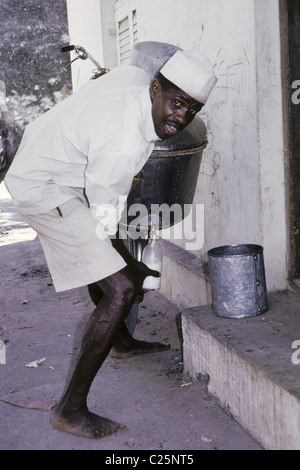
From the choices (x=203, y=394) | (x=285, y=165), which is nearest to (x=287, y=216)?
(x=285, y=165)

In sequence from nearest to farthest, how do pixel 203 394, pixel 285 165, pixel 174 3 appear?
1. pixel 203 394
2. pixel 285 165
3. pixel 174 3

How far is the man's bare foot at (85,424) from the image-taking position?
2639mm

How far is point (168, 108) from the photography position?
8.03 ft

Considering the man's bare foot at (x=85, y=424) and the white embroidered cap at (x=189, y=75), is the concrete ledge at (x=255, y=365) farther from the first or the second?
the white embroidered cap at (x=189, y=75)

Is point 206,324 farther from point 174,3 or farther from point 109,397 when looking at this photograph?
point 174,3

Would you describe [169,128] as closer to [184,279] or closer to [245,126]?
[245,126]

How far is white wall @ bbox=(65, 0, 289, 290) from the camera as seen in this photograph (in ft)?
10.5

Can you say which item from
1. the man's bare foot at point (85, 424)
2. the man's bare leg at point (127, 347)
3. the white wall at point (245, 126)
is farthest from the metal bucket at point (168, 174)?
the man's bare foot at point (85, 424)

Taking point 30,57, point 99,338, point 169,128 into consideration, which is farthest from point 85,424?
point 30,57

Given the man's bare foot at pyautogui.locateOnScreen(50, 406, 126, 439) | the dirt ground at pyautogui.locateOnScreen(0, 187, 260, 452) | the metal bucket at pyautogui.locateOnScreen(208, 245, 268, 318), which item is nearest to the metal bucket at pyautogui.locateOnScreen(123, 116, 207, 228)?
the metal bucket at pyautogui.locateOnScreen(208, 245, 268, 318)

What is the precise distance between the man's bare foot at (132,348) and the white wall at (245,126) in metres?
0.89

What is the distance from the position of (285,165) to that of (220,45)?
97cm

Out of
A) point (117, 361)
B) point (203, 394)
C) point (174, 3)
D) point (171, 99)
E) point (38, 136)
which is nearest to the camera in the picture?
point (171, 99)

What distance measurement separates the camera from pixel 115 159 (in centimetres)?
230
